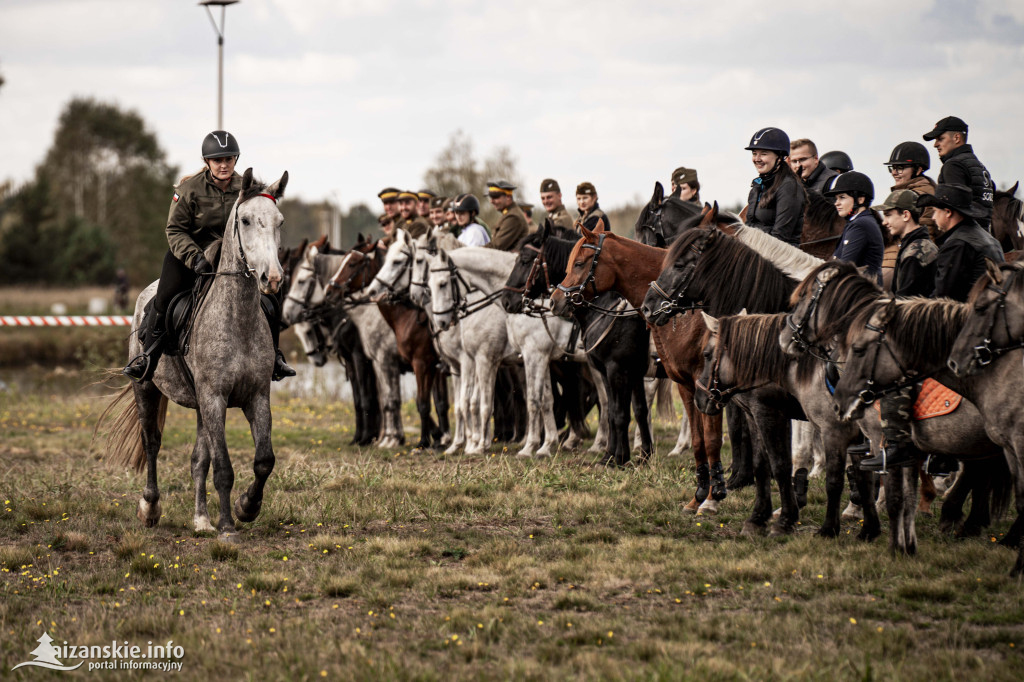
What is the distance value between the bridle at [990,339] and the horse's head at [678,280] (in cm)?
287

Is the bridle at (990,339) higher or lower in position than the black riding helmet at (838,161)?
lower

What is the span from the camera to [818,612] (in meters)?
5.45

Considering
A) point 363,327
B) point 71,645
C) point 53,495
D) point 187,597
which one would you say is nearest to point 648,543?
point 187,597

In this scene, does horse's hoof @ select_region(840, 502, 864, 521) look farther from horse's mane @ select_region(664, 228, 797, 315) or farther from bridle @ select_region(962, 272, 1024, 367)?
bridle @ select_region(962, 272, 1024, 367)

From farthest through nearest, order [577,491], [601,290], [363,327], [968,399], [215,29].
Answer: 1. [215,29]
2. [363,327]
3. [601,290]
4. [577,491]
5. [968,399]

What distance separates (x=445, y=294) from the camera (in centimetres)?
1279

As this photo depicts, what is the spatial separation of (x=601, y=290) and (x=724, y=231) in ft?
6.24

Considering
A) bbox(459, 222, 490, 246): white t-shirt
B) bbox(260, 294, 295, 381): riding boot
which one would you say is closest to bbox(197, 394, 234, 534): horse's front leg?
bbox(260, 294, 295, 381): riding boot

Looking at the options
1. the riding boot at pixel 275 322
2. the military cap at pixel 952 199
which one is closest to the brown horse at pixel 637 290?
the military cap at pixel 952 199

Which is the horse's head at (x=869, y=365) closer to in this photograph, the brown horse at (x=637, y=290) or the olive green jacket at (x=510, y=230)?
the brown horse at (x=637, y=290)

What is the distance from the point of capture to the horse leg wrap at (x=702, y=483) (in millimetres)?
8680

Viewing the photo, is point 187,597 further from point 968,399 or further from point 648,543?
point 968,399

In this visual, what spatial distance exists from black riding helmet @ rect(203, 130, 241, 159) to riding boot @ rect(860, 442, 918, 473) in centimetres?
559

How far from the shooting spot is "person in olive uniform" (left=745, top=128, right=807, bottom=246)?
8.77 metres
